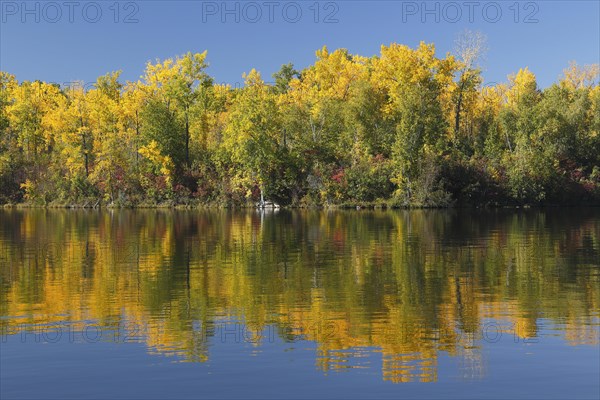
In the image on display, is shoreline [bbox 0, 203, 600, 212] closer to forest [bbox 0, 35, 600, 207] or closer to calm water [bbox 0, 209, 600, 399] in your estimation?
forest [bbox 0, 35, 600, 207]

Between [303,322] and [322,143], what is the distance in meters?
76.7

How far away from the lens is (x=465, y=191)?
8350 centimetres

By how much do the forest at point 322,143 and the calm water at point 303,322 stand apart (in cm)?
4887

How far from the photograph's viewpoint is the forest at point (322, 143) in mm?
84125

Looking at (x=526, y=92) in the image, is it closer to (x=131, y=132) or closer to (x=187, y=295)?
(x=131, y=132)

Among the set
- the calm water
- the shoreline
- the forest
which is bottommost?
the calm water

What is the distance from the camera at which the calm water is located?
13234 millimetres

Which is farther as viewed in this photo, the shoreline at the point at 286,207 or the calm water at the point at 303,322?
the shoreline at the point at 286,207

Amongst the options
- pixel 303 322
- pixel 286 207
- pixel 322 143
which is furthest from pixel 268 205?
pixel 303 322

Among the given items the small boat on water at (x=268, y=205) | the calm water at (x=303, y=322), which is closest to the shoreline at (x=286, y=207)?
the small boat on water at (x=268, y=205)

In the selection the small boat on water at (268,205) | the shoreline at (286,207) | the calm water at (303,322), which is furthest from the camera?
the small boat on water at (268,205)

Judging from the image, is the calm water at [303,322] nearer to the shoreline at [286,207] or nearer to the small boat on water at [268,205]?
the shoreline at [286,207]

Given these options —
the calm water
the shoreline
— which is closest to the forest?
the shoreline

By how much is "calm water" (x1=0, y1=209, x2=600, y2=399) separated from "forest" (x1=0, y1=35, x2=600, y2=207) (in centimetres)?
4887
